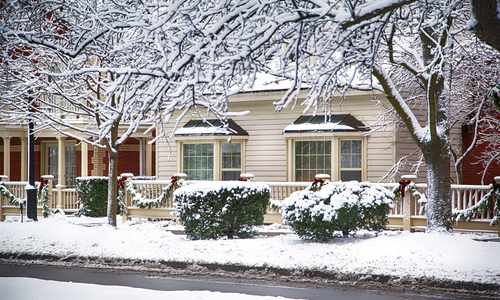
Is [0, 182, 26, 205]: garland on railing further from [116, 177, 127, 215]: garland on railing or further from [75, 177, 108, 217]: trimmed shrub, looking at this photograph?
[116, 177, 127, 215]: garland on railing

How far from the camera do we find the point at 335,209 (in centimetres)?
953

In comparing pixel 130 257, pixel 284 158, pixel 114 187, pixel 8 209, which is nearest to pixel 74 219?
pixel 8 209

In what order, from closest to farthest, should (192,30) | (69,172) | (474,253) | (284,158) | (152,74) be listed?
1. (152,74)
2. (192,30)
3. (474,253)
4. (284,158)
5. (69,172)

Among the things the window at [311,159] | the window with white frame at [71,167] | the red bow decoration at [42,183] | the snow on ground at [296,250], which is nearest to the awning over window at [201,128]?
the window at [311,159]

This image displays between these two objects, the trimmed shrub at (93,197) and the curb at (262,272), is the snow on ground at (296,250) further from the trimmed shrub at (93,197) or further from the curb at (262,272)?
the trimmed shrub at (93,197)

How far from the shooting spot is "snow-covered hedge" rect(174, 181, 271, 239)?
10789mm

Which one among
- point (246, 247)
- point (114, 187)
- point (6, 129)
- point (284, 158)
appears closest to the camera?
point (246, 247)

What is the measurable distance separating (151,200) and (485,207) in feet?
30.5

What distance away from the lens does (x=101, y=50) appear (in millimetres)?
11180

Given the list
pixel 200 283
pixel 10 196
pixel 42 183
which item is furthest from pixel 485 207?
pixel 10 196

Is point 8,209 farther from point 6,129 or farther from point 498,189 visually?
point 498,189

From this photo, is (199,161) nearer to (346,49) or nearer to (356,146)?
(356,146)

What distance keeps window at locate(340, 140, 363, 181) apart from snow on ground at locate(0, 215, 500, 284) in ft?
19.5

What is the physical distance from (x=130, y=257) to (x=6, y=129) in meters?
16.5
